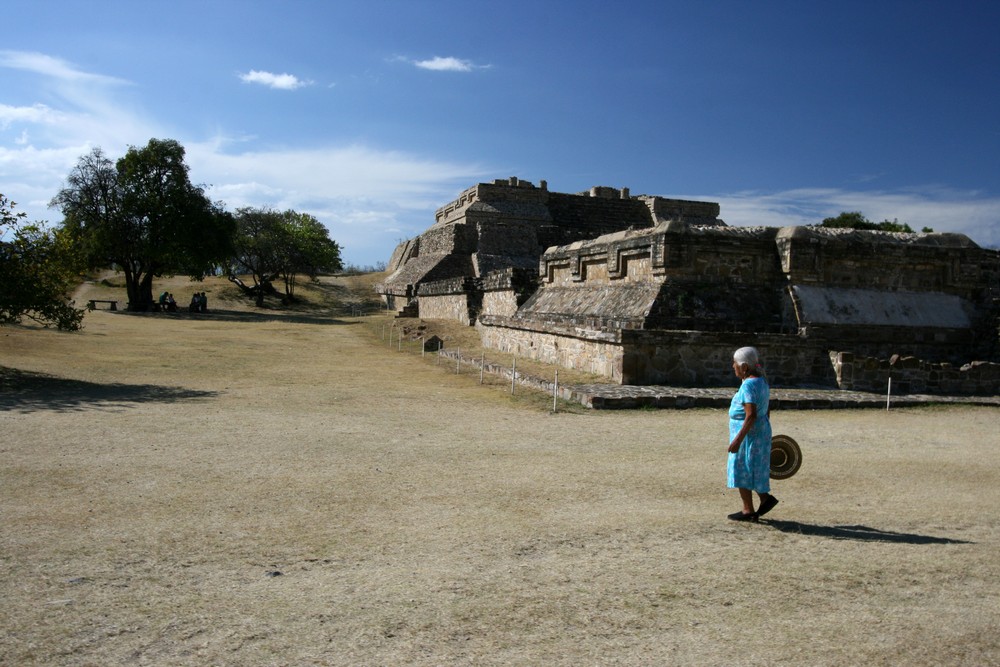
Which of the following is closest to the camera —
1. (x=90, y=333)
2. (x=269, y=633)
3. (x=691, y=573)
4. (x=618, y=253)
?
(x=269, y=633)

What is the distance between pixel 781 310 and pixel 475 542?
9.80 metres

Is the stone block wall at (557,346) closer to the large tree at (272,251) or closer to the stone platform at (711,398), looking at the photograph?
the stone platform at (711,398)

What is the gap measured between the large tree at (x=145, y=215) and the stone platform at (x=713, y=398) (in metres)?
28.8

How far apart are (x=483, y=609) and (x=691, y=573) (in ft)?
3.81

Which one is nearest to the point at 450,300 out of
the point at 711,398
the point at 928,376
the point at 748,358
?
the point at 711,398

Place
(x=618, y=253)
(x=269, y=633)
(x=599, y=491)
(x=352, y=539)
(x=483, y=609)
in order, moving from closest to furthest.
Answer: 1. (x=269, y=633)
2. (x=483, y=609)
3. (x=352, y=539)
4. (x=599, y=491)
5. (x=618, y=253)

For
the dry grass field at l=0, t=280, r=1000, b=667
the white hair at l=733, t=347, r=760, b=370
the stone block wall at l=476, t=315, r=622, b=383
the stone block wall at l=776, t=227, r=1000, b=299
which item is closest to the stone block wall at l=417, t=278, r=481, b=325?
the stone block wall at l=476, t=315, r=622, b=383

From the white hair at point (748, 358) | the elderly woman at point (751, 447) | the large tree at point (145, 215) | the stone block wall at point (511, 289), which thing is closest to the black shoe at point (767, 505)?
the elderly woman at point (751, 447)

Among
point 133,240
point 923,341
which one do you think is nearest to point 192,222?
point 133,240

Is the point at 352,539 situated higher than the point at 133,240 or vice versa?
the point at 133,240

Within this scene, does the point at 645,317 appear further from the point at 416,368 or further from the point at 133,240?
the point at 133,240

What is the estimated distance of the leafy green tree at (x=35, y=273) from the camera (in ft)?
34.7

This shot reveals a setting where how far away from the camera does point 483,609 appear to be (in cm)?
324

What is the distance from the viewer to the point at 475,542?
4.13m
